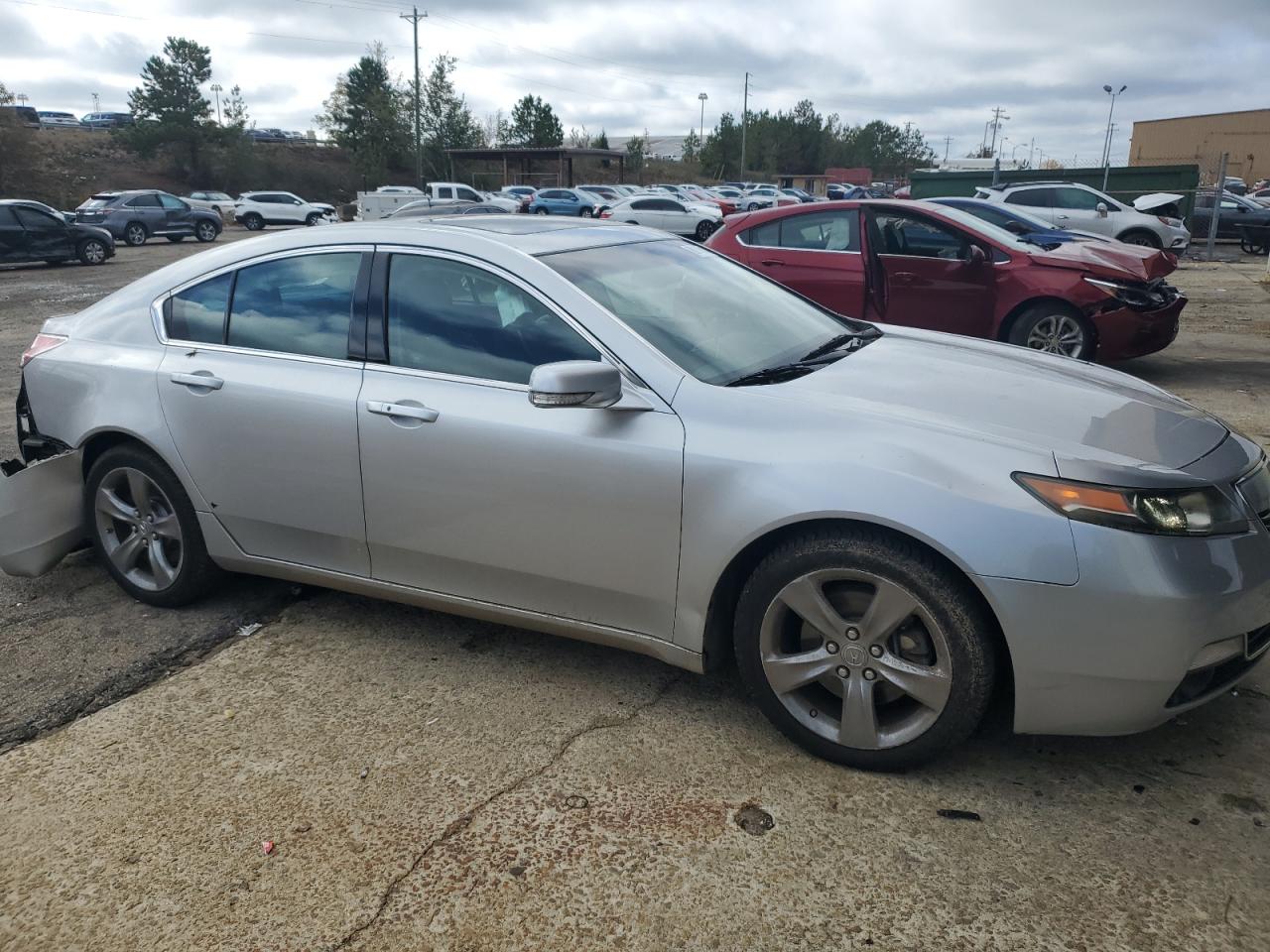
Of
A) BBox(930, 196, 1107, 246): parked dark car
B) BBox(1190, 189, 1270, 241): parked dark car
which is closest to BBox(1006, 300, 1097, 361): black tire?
BBox(930, 196, 1107, 246): parked dark car

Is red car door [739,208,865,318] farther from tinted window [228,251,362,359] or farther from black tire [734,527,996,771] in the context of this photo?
black tire [734,527,996,771]

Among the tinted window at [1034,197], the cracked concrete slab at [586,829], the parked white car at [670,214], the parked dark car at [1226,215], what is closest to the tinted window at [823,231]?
the cracked concrete slab at [586,829]

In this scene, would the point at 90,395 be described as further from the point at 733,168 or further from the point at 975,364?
the point at 733,168

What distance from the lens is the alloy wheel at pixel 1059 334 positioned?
7.74m

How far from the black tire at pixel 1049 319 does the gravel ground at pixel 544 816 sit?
16.4 ft

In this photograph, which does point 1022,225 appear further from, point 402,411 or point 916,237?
point 402,411

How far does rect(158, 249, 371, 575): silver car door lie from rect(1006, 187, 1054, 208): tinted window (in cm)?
1886

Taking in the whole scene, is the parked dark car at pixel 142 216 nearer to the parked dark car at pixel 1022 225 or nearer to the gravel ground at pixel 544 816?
the parked dark car at pixel 1022 225

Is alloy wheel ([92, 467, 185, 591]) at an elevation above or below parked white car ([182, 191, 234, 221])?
below

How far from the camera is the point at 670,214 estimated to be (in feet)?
94.9

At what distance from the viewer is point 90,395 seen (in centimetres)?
400

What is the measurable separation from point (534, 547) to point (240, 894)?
1253 millimetres

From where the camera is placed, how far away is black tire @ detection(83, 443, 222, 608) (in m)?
3.89

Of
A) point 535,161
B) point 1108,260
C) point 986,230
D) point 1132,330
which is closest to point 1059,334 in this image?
point 1132,330
